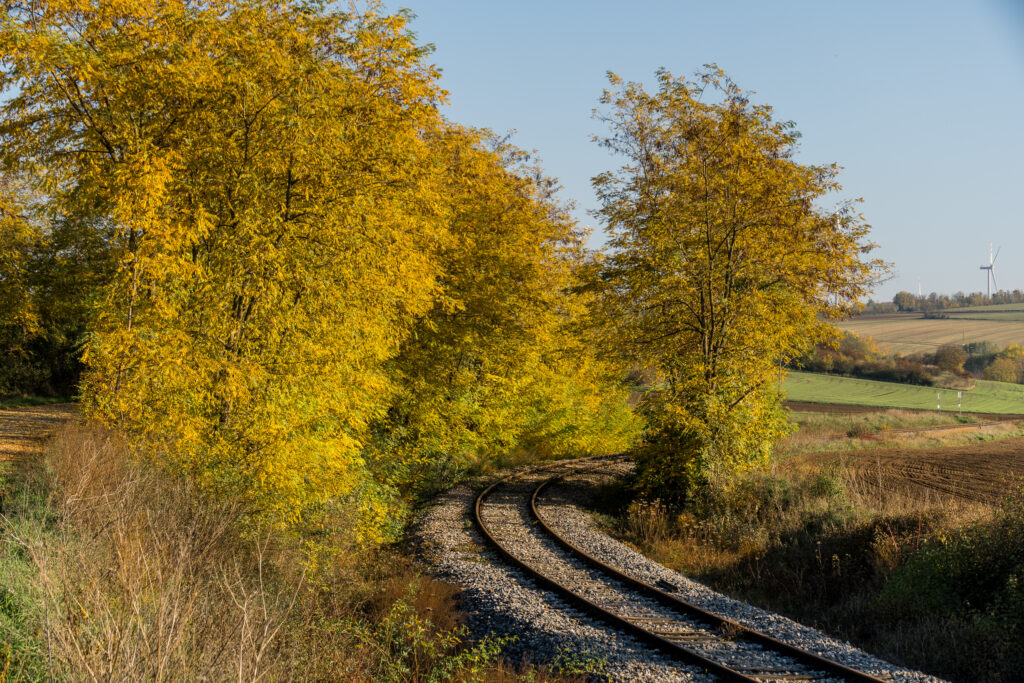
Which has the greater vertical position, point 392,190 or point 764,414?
point 392,190

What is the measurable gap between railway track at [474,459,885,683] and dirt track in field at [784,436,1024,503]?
931 cm

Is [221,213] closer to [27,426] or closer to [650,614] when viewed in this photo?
[650,614]

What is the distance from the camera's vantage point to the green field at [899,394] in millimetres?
68562

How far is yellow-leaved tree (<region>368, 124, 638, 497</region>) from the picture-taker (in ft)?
71.4

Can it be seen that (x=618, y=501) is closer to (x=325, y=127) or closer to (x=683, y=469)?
(x=683, y=469)

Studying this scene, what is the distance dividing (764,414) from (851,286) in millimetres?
4587

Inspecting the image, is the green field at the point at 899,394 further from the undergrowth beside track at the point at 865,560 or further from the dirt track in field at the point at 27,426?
the dirt track in field at the point at 27,426

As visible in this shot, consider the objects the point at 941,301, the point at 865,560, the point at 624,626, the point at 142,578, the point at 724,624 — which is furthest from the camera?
the point at 941,301

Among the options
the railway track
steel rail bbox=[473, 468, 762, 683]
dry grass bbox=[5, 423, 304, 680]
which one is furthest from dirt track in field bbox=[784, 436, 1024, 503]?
dry grass bbox=[5, 423, 304, 680]

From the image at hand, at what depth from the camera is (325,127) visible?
490 inches

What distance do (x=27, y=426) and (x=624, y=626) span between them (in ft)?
72.9

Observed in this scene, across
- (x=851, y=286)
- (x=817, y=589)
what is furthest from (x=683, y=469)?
(x=851, y=286)

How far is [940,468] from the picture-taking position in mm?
27188

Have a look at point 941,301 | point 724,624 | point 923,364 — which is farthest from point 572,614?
point 941,301
